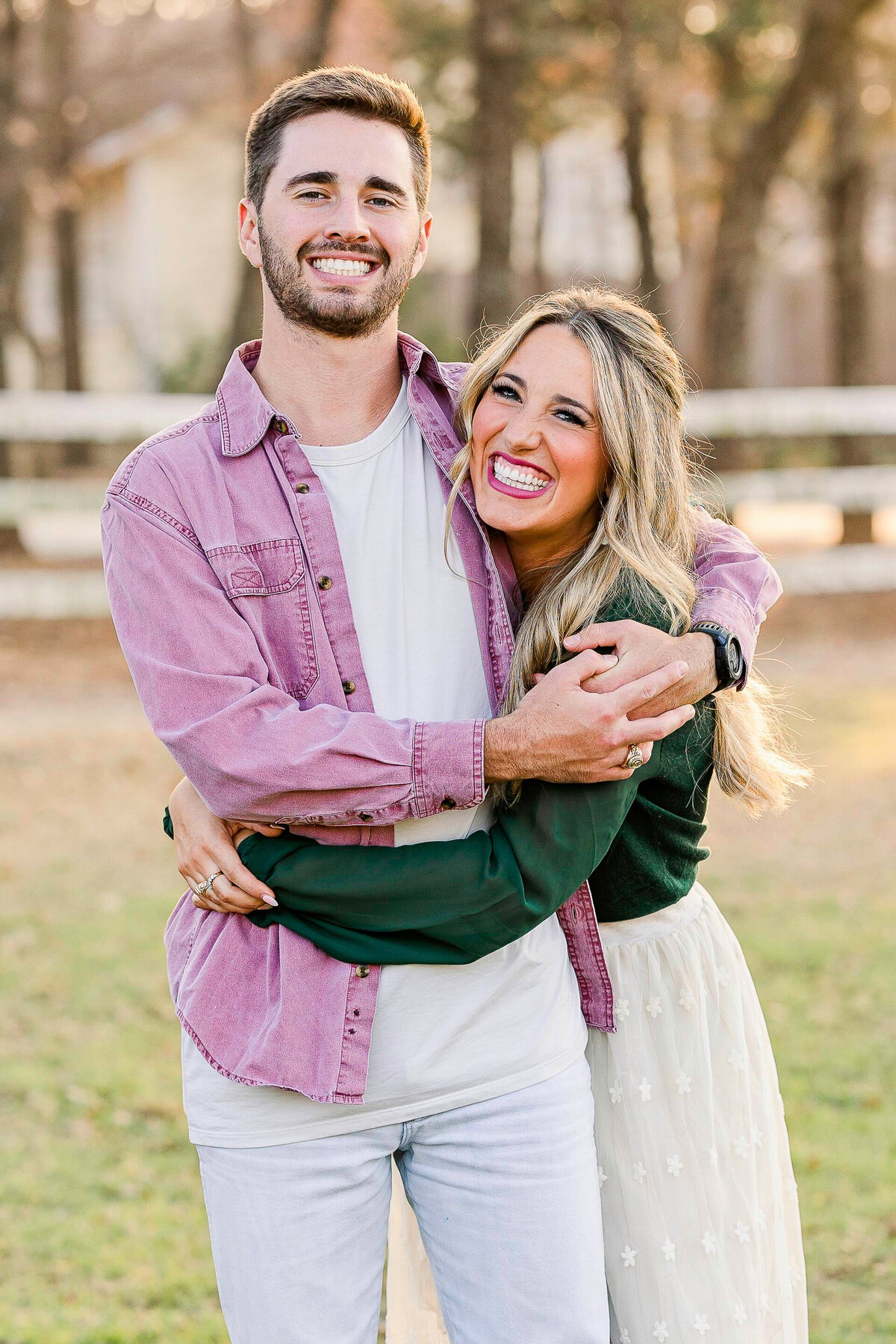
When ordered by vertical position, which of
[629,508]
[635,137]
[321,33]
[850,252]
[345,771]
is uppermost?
[321,33]

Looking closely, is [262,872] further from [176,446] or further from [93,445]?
[93,445]

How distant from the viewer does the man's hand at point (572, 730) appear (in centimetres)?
221

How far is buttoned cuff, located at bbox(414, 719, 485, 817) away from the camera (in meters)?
2.24

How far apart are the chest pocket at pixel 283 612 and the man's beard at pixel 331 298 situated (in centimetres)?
44

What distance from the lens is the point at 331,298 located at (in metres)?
2.54

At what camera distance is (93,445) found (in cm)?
2438

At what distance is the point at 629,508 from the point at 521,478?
0.20m

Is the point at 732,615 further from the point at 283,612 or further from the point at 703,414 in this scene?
the point at 703,414

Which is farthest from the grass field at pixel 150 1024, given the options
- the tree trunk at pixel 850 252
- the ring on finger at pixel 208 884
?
the tree trunk at pixel 850 252

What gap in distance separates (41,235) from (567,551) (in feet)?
111

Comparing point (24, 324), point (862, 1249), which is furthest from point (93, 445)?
point (862, 1249)

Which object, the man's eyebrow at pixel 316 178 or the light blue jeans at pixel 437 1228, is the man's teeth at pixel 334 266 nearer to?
the man's eyebrow at pixel 316 178

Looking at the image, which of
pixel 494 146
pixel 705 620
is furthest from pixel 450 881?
pixel 494 146

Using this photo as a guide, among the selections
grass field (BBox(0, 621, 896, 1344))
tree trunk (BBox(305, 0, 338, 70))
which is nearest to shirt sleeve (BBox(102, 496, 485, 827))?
grass field (BBox(0, 621, 896, 1344))
